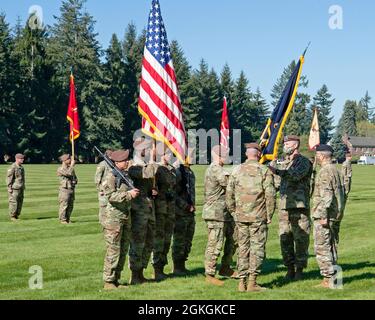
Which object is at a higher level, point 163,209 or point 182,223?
point 163,209

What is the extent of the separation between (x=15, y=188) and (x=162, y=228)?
10.5m

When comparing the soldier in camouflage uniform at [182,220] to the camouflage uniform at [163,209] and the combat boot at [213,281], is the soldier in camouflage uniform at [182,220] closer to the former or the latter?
the camouflage uniform at [163,209]

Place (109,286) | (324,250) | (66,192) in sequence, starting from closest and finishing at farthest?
(109,286), (324,250), (66,192)

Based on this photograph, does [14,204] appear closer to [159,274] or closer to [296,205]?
[159,274]

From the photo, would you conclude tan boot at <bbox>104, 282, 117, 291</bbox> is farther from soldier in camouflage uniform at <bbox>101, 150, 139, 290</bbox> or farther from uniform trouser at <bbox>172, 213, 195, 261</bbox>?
uniform trouser at <bbox>172, 213, 195, 261</bbox>

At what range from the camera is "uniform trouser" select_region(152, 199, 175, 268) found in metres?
11.5

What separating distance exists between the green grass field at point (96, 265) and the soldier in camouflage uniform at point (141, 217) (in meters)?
0.46

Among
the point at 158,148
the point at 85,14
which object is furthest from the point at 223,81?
the point at 158,148

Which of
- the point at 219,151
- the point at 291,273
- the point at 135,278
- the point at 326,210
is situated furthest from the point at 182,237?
the point at 326,210

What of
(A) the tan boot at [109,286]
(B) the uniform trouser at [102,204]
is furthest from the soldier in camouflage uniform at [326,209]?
(B) the uniform trouser at [102,204]

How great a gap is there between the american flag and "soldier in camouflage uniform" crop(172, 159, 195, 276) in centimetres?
61

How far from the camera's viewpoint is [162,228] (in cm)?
1159
